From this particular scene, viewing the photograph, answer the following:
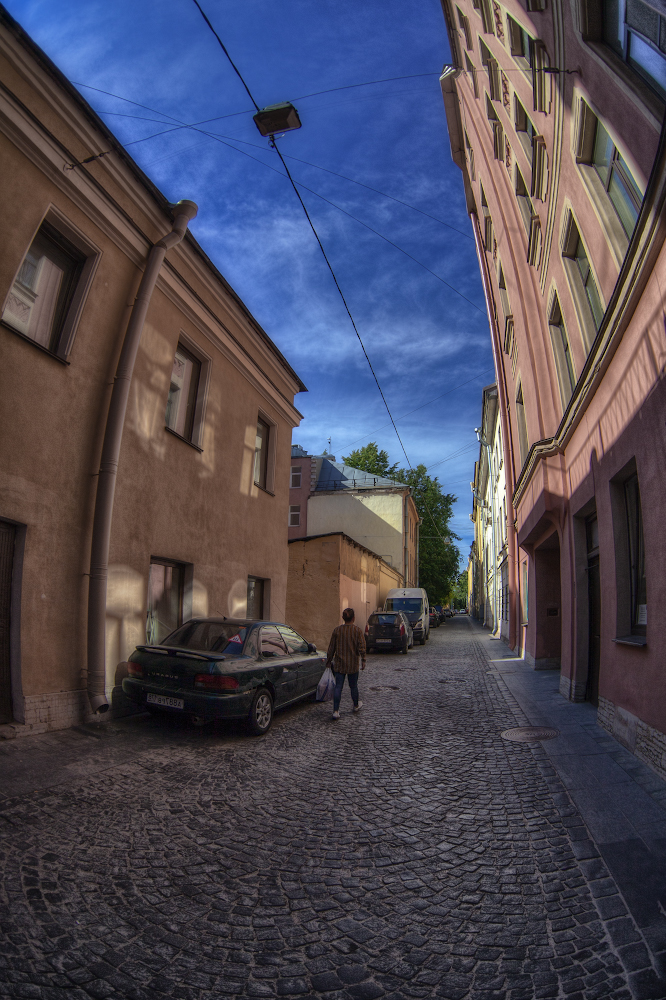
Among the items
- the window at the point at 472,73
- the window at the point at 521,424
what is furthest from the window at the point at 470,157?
the window at the point at 521,424

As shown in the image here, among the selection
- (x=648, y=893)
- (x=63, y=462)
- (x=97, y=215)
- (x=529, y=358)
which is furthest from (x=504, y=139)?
(x=648, y=893)

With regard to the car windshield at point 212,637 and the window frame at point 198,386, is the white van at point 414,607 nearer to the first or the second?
the window frame at point 198,386

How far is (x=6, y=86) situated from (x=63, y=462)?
423 centimetres

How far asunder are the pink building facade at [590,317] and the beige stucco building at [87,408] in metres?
6.19

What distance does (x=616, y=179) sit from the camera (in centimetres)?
689

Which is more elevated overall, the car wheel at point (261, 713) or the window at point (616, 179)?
the window at point (616, 179)

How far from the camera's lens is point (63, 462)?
21.8 ft

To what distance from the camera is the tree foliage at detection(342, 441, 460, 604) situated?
45.2 metres

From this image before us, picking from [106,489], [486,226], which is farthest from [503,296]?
[106,489]

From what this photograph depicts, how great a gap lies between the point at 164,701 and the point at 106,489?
2852 mm

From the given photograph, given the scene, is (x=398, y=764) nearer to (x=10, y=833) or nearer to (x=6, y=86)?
(x=10, y=833)

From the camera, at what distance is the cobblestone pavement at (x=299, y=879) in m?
2.31

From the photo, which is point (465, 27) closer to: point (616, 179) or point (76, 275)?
point (616, 179)

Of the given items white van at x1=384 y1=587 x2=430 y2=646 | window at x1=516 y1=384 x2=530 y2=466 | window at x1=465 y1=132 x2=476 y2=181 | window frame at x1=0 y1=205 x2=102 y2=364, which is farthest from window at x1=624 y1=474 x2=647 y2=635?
window at x1=465 y1=132 x2=476 y2=181
